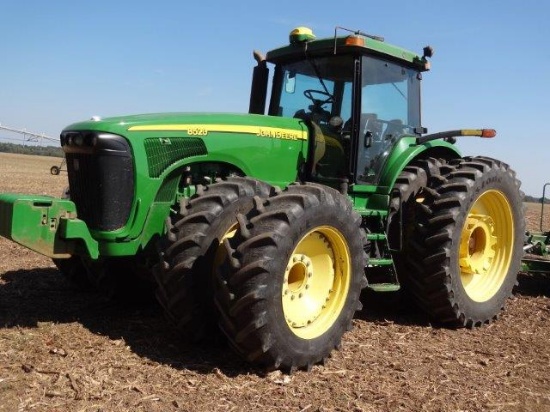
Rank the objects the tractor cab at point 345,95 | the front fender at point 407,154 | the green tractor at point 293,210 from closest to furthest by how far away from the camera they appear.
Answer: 1. the green tractor at point 293,210
2. the tractor cab at point 345,95
3. the front fender at point 407,154

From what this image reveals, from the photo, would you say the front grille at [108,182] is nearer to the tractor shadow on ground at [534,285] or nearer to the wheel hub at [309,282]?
the wheel hub at [309,282]

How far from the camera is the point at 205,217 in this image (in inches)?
159

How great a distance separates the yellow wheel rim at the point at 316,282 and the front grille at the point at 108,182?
1319 mm

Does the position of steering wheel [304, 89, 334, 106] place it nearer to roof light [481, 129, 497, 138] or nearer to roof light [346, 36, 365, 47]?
roof light [346, 36, 365, 47]

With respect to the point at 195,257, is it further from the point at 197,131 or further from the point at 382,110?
the point at 382,110

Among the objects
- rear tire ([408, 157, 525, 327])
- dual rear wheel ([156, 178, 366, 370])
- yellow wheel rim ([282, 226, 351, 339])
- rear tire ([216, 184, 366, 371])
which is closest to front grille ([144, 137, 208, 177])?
dual rear wheel ([156, 178, 366, 370])

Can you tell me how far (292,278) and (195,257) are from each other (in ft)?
2.44

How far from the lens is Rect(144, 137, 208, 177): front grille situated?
4.42 metres

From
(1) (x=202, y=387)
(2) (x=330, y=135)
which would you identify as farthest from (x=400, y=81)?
(1) (x=202, y=387)

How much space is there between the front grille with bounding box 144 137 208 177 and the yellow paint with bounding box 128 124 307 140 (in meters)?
0.07

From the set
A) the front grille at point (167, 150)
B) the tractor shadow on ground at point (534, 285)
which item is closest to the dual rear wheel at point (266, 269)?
the front grille at point (167, 150)

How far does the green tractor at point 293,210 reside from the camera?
154 inches

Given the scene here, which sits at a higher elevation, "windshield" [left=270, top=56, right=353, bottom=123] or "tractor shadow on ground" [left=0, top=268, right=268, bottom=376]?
"windshield" [left=270, top=56, right=353, bottom=123]

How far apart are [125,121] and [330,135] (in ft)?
6.49
